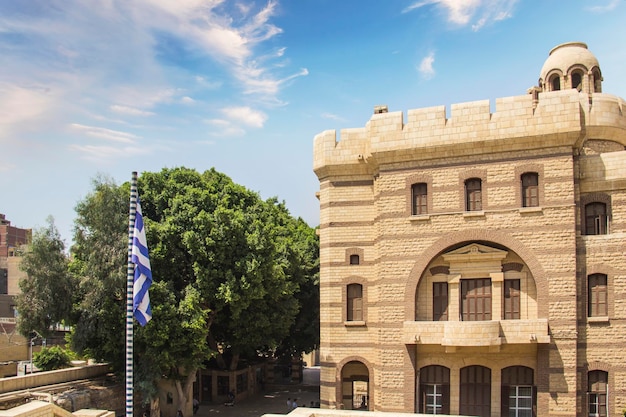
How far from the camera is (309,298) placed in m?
45.1

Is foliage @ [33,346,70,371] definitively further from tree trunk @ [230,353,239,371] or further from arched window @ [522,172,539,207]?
arched window @ [522,172,539,207]

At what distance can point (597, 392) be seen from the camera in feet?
81.8

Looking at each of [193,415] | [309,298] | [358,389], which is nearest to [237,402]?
[193,415]

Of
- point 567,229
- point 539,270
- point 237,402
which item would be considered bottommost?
point 237,402

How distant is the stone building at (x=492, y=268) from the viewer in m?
24.9

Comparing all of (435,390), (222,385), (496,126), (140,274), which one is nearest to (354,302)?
(435,390)

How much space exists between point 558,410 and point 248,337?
19190mm

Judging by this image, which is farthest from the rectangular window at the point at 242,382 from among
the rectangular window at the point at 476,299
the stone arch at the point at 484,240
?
the rectangular window at the point at 476,299

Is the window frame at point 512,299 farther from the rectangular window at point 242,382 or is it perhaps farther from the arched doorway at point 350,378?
the rectangular window at point 242,382

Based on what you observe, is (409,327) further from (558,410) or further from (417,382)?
(558,410)

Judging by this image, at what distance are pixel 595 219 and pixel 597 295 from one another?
11.0 ft

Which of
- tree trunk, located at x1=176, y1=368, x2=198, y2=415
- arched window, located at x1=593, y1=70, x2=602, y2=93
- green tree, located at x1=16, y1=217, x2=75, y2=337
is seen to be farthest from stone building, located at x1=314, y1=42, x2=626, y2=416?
green tree, located at x1=16, y1=217, x2=75, y2=337

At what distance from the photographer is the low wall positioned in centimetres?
2862

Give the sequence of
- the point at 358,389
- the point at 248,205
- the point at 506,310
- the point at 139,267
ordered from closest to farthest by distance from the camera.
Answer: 1. the point at 139,267
2. the point at 506,310
3. the point at 358,389
4. the point at 248,205
